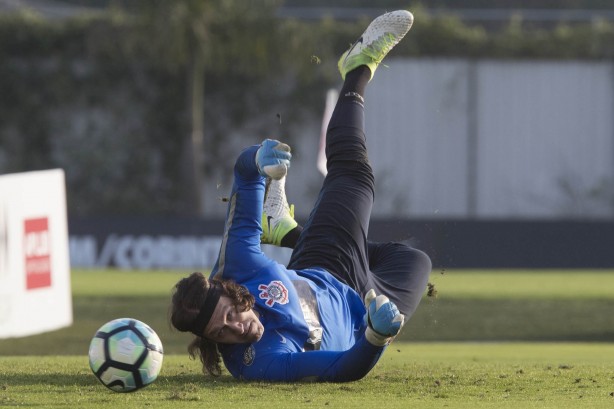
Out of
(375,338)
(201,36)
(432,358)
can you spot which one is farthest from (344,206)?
(201,36)

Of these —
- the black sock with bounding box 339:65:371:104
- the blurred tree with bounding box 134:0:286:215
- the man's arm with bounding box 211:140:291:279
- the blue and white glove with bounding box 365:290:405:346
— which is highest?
the black sock with bounding box 339:65:371:104

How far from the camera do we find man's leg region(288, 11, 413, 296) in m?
8.30

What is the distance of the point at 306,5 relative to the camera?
41.9 meters

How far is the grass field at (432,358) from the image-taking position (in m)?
6.87

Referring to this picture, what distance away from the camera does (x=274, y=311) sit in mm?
7340

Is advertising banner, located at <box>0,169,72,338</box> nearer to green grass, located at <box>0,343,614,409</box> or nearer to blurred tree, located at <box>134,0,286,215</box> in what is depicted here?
green grass, located at <box>0,343,614,409</box>

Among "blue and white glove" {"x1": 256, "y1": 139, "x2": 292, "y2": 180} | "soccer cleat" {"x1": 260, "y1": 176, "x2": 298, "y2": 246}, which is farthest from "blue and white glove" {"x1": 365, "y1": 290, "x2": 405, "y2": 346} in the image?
"soccer cleat" {"x1": 260, "y1": 176, "x2": 298, "y2": 246}

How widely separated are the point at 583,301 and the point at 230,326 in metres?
14.8

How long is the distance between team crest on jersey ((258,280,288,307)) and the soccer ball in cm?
72

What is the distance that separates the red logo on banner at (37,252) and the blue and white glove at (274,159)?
8.08 meters

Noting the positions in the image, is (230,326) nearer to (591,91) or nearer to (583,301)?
A: (583,301)

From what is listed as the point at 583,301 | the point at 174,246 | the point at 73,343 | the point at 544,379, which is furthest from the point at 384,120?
the point at 544,379

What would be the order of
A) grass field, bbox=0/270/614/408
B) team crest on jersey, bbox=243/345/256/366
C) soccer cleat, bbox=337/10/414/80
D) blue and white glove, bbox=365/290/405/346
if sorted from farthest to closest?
soccer cleat, bbox=337/10/414/80 < team crest on jersey, bbox=243/345/256/366 < grass field, bbox=0/270/614/408 < blue and white glove, bbox=365/290/405/346

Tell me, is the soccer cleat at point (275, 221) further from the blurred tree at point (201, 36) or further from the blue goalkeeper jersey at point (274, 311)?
the blurred tree at point (201, 36)
